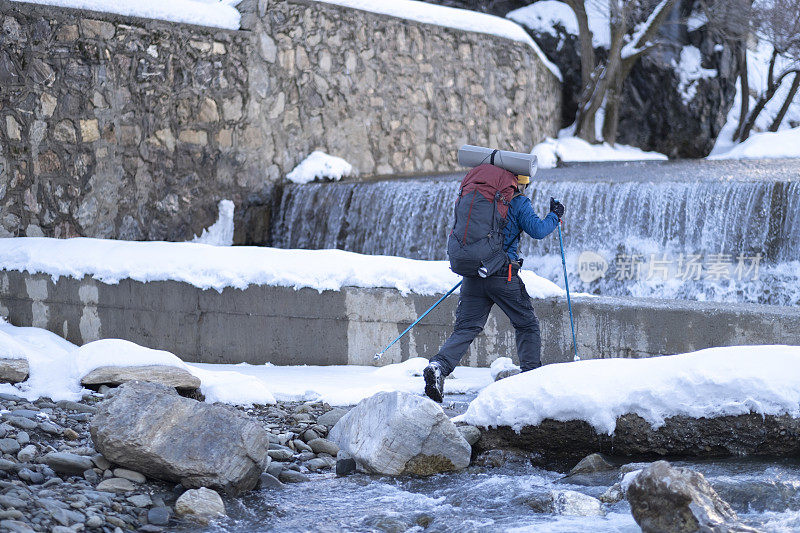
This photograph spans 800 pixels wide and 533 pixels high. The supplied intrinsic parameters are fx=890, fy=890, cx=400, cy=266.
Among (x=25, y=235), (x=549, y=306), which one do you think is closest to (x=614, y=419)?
(x=549, y=306)

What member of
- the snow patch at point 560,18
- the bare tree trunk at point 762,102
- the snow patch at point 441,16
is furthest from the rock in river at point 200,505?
the snow patch at point 560,18

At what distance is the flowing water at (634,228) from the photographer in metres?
8.41

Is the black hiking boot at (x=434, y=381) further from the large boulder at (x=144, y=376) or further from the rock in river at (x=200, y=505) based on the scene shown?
the rock in river at (x=200, y=505)

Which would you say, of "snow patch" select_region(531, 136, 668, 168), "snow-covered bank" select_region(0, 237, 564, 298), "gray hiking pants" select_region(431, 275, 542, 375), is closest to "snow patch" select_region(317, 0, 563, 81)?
"snow patch" select_region(531, 136, 668, 168)

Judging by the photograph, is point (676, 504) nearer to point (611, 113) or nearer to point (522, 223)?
point (522, 223)

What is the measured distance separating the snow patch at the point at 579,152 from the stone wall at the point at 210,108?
93cm

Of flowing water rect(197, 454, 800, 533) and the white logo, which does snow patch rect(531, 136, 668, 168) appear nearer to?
the white logo

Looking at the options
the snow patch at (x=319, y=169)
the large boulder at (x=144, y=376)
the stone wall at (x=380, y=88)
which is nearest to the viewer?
the large boulder at (x=144, y=376)

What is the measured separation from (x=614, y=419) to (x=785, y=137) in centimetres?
1143

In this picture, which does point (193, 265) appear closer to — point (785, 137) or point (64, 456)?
point (64, 456)

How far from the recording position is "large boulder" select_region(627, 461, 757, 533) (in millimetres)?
3328

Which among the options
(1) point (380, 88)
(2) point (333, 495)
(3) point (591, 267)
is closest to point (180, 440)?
(2) point (333, 495)

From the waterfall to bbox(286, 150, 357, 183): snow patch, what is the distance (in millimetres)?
230

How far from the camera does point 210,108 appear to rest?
1042cm
